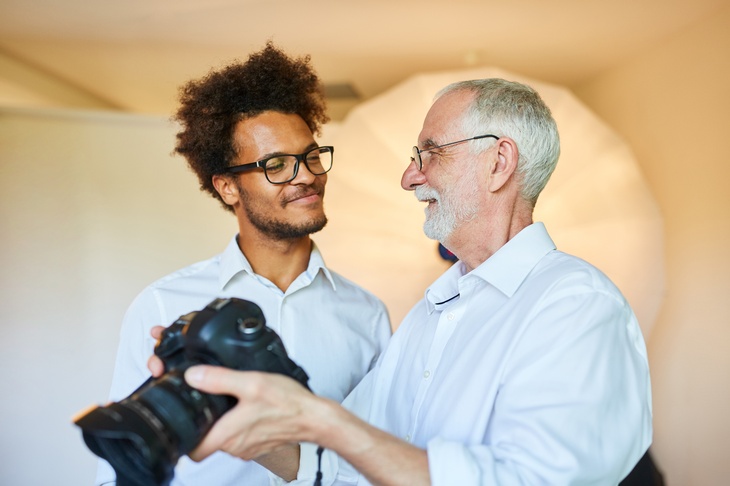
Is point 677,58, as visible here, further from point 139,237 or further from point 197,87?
point 139,237

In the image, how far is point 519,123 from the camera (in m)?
1.30

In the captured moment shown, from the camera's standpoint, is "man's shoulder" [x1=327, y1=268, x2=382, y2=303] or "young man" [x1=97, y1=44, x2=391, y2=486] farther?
"man's shoulder" [x1=327, y1=268, x2=382, y2=303]

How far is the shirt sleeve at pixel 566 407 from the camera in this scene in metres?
0.94

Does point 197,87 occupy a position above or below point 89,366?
above

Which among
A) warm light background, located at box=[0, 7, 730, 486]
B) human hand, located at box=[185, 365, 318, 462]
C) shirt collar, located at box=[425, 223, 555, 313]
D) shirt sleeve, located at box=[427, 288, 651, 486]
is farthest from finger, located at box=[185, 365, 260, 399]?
warm light background, located at box=[0, 7, 730, 486]

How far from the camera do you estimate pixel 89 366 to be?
2.79 m

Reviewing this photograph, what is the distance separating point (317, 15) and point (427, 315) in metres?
1.41

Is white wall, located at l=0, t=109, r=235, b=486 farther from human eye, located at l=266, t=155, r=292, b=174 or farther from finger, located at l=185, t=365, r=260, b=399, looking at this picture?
finger, located at l=185, t=365, r=260, b=399

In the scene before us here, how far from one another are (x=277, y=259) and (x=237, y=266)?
0.10 m

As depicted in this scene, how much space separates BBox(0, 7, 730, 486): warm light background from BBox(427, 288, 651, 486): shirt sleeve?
1631mm

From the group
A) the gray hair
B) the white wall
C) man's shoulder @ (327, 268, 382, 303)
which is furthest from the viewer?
the white wall

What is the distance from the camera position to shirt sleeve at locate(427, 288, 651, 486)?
0.94m

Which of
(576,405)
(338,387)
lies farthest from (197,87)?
(576,405)

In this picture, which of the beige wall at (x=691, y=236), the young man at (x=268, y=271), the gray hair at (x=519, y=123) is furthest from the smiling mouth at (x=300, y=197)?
the beige wall at (x=691, y=236)
